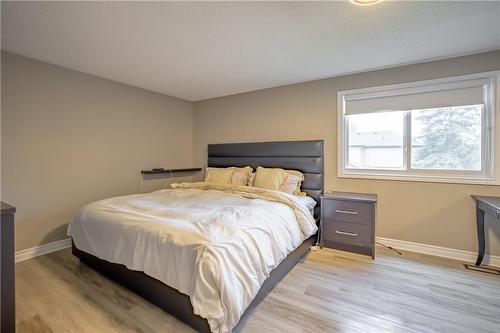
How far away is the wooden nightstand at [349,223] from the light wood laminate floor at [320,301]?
29cm

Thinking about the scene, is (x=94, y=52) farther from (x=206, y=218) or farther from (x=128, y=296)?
(x=128, y=296)

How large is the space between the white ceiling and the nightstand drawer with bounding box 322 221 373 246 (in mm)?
1937

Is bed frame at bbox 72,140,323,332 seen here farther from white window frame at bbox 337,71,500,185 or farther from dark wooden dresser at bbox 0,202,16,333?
dark wooden dresser at bbox 0,202,16,333

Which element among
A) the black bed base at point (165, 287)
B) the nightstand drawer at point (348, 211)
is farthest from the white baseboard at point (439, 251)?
the black bed base at point (165, 287)

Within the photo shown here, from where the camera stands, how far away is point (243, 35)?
2121 millimetres

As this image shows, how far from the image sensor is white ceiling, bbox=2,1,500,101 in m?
1.76

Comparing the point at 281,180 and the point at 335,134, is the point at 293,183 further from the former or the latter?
the point at 335,134

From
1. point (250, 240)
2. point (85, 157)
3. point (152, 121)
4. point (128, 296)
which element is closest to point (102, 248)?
point (128, 296)

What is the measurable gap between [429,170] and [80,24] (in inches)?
154

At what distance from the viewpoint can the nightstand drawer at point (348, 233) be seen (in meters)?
2.58

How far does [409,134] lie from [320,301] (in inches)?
91.2

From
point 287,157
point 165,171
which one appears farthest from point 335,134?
point 165,171

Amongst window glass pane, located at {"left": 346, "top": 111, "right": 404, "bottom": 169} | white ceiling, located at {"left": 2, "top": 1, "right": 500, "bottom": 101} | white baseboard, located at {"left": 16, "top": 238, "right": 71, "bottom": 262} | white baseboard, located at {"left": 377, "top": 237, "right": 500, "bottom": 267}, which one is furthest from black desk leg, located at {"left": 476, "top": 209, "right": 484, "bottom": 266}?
white baseboard, located at {"left": 16, "top": 238, "right": 71, "bottom": 262}

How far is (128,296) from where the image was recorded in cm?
188
